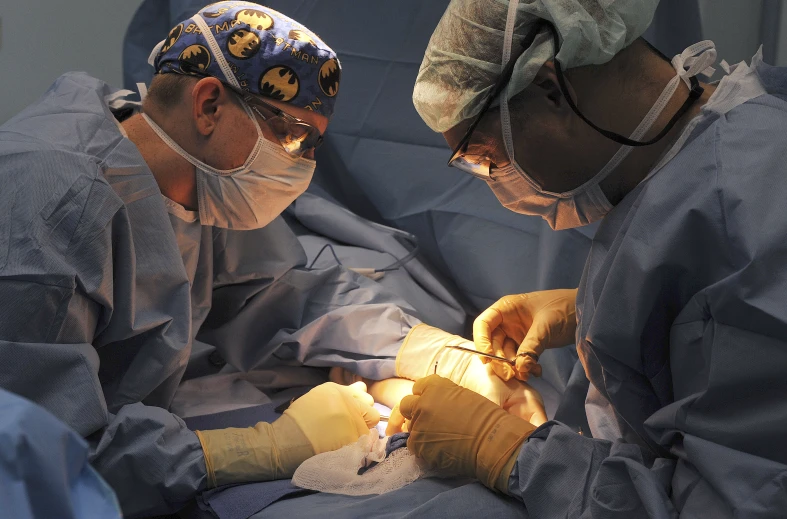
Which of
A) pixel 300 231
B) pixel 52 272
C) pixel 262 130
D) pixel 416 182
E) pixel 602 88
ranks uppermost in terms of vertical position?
pixel 602 88

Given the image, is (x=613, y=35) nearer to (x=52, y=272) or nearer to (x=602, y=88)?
(x=602, y=88)

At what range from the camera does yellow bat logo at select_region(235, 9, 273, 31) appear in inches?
82.2

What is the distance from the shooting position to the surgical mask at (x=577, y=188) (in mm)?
1626

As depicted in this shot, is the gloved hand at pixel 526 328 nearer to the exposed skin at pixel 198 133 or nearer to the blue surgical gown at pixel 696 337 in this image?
the blue surgical gown at pixel 696 337

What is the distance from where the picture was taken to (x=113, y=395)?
1.91 meters

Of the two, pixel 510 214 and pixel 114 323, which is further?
pixel 510 214

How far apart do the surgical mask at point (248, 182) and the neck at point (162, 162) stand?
1cm

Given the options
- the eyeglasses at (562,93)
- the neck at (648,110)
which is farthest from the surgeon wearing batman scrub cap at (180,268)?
the neck at (648,110)

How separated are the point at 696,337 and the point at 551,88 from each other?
57 cm

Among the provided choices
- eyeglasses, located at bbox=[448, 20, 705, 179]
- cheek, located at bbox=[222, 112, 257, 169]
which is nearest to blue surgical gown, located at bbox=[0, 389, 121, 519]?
eyeglasses, located at bbox=[448, 20, 705, 179]

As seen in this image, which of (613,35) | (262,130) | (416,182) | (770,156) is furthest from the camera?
(416,182)

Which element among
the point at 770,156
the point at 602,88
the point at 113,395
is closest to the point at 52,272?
the point at 113,395

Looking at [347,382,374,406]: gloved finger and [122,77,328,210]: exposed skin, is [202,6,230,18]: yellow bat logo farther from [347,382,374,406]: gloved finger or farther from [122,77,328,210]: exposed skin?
[347,382,374,406]: gloved finger

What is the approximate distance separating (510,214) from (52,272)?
162cm
